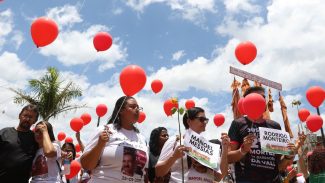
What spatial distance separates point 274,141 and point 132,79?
1751 mm

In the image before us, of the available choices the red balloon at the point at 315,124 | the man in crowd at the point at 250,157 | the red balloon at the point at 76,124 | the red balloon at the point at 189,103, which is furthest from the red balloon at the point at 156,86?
the man in crowd at the point at 250,157

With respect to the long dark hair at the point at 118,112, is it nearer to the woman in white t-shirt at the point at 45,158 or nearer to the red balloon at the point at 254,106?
the woman in white t-shirt at the point at 45,158

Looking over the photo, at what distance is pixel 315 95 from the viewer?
6.93 m

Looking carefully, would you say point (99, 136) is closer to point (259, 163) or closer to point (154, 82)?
point (259, 163)

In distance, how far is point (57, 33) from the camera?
5.10m

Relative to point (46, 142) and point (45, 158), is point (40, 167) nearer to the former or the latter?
point (45, 158)

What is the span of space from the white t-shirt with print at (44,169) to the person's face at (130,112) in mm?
942

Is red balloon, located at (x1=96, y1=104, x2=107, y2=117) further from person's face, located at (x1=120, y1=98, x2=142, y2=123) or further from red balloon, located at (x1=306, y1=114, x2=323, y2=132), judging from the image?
person's face, located at (x1=120, y1=98, x2=142, y2=123)

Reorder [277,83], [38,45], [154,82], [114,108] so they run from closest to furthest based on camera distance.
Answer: [114,108] < [38,45] < [277,83] < [154,82]

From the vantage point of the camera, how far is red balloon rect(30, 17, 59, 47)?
192 inches

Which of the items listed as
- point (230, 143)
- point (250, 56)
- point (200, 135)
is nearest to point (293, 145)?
point (230, 143)

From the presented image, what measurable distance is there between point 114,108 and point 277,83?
3.94m

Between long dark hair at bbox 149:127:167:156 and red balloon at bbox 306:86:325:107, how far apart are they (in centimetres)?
343

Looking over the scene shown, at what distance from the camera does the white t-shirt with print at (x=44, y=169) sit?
3.74 metres
